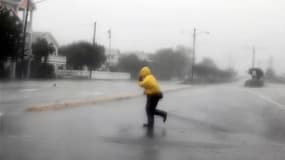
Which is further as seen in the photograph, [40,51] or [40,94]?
[40,51]

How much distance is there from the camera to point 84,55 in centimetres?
6906

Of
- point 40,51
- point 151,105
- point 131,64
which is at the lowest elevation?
point 151,105

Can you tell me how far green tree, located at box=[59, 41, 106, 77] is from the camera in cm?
6825

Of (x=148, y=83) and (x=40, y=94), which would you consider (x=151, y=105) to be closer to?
(x=148, y=83)

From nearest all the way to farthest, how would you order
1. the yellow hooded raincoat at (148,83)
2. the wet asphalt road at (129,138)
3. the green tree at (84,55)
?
1. the wet asphalt road at (129,138)
2. the yellow hooded raincoat at (148,83)
3. the green tree at (84,55)

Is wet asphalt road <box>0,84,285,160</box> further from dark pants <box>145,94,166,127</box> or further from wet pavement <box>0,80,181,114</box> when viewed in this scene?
wet pavement <box>0,80,181,114</box>

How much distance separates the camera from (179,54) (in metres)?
67.4

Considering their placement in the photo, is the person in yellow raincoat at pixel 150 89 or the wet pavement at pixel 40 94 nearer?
the person in yellow raincoat at pixel 150 89

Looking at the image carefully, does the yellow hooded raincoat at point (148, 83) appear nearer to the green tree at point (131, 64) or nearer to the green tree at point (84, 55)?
the green tree at point (131, 64)

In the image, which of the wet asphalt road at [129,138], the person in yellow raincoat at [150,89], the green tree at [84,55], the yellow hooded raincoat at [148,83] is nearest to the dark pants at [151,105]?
the person in yellow raincoat at [150,89]

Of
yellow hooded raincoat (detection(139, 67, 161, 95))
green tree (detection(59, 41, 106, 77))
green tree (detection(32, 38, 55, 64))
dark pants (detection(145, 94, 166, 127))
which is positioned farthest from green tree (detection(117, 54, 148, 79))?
yellow hooded raincoat (detection(139, 67, 161, 95))

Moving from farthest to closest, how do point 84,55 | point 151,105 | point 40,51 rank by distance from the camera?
point 84,55 < point 40,51 < point 151,105

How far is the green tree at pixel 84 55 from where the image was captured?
224 feet

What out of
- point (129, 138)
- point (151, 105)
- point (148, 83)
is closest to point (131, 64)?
point (151, 105)
